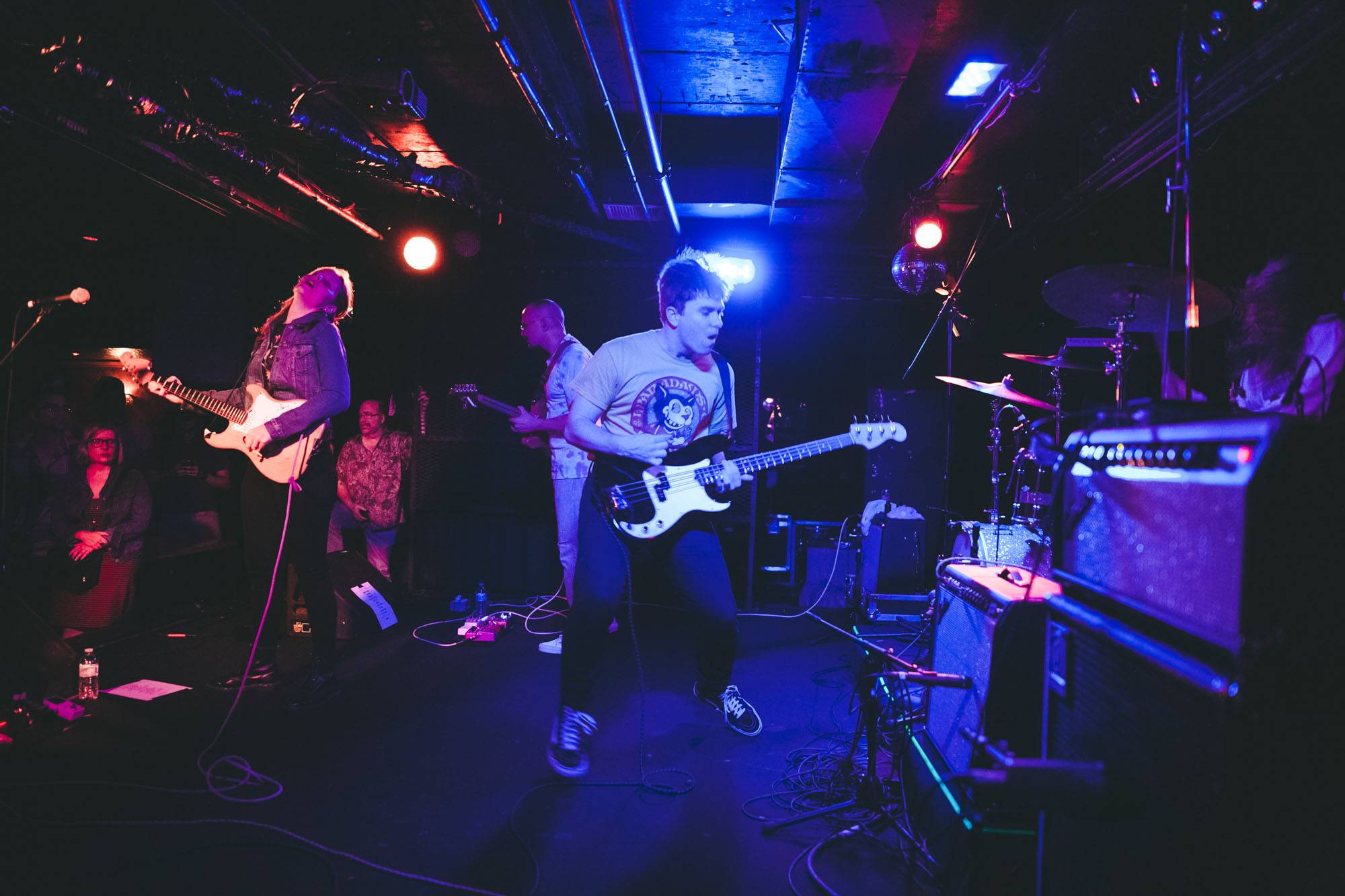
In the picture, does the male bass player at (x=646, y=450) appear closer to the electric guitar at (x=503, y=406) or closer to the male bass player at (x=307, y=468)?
the male bass player at (x=307, y=468)

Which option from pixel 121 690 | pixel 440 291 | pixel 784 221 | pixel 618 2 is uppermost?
pixel 784 221

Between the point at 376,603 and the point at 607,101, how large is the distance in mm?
3730

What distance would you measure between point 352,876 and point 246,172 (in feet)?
14.5

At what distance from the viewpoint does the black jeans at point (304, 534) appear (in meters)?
3.43

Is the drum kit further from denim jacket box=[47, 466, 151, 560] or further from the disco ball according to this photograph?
denim jacket box=[47, 466, 151, 560]

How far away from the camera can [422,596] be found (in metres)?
6.17

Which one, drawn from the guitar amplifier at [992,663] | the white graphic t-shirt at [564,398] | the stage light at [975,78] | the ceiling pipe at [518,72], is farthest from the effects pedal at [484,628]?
the stage light at [975,78]

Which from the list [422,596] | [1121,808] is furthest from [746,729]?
[422,596]

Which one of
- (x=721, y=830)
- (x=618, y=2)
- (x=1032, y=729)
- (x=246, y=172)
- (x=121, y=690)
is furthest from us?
(x=246, y=172)

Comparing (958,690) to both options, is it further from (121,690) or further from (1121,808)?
(121,690)

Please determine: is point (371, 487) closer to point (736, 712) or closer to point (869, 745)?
point (736, 712)

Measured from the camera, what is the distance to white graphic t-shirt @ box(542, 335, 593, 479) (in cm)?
437

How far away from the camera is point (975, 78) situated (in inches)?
166

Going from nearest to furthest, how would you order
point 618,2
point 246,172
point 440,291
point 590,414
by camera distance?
point 590,414, point 618,2, point 246,172, point 440,291
